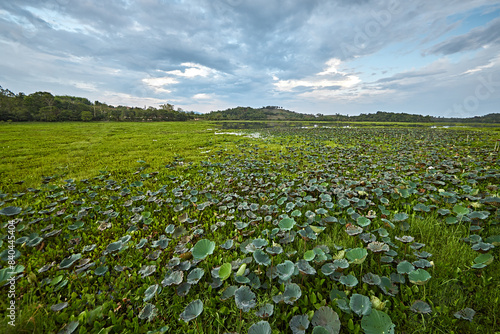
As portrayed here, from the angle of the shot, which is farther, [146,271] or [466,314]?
[146,271]

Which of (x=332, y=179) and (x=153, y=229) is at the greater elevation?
(x=332, y=179)

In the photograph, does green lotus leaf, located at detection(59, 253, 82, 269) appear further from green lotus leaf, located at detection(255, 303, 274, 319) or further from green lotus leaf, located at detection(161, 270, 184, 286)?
green lotus leaf, located at detection(255, 303, 274, 319)

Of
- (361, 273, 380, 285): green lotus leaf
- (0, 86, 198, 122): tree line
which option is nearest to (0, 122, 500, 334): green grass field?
(361, 273, 380, 285): green lotus leaf

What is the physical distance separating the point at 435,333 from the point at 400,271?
69 cm

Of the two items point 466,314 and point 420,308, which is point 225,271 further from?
point 466,314

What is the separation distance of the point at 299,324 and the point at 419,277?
170 cm

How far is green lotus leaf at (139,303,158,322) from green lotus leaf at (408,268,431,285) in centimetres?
322

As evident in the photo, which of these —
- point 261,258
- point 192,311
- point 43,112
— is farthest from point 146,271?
point 43,112

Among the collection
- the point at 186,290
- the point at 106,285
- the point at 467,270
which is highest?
the point at 467,270

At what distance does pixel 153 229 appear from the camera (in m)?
4.36

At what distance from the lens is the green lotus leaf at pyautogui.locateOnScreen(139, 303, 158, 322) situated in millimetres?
2326

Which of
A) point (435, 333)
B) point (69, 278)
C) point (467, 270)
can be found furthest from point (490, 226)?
point (69, 278)

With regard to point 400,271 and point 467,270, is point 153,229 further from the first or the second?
point 467,270

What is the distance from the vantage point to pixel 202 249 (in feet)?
9.66
